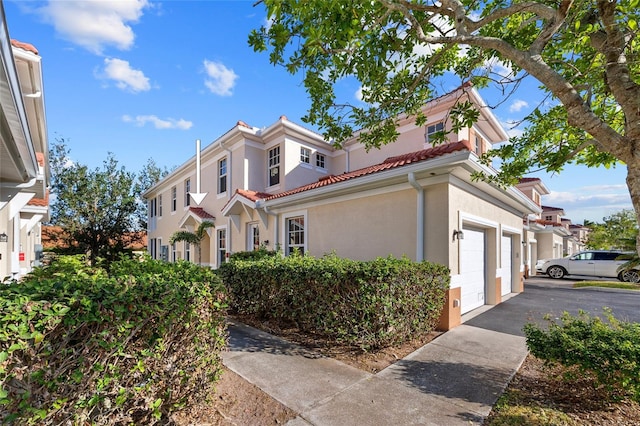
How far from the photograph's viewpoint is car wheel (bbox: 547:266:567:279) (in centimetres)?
1725

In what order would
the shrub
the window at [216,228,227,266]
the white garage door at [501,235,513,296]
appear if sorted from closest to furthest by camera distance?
the shrub
the white garage door at [501,235,513,296]
the window at [216,228,227,266]

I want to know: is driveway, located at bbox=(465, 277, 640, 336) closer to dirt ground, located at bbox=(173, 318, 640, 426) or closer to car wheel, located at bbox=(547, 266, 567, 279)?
dirt ground, located at bbox=(173, 318, 640, 426)

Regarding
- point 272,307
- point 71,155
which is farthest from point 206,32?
point 71,155

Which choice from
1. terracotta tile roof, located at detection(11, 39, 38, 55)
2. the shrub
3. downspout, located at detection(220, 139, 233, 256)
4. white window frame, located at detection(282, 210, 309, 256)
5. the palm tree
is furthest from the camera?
the palm tree

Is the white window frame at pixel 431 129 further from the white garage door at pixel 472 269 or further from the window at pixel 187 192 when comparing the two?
the window at pixel 187 192

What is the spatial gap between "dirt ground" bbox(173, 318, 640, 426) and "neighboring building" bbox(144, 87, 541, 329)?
2.45 metres

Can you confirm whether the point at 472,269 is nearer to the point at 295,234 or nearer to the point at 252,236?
the point at 295,234

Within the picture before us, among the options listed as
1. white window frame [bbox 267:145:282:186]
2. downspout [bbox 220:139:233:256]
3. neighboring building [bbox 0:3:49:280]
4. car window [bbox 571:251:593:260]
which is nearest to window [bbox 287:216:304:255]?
white window frame [bbox 267:145:282:186]

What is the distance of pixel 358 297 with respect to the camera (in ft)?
15.9

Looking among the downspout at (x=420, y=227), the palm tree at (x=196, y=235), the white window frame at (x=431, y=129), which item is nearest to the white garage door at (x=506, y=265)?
the white window frame at (x=431, y=129)

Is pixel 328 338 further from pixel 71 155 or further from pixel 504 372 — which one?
pixel 71 155

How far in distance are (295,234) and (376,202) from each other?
360cm

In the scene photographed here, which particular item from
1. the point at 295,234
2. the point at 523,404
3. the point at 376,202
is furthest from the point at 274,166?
the point at 523,404

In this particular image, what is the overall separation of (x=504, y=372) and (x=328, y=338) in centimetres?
271
